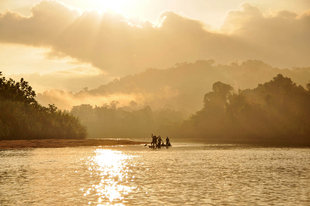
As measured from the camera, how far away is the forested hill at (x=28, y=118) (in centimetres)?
13112

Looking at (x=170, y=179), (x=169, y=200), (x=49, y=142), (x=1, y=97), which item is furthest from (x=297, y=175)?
(x=1, y=97)

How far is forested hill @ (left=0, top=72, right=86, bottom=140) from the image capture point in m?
131

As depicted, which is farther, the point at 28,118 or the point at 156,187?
the point at 28,118

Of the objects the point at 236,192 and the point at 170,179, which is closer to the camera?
the point at 236,192

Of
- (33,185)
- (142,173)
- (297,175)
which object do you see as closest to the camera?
(33,185)

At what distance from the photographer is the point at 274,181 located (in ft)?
124

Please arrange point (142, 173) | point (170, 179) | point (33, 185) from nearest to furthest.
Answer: point (33, 185), point (170, 179), point (142, 173)

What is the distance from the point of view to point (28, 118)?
142375 mm

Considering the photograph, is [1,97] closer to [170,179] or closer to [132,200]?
[170,179]

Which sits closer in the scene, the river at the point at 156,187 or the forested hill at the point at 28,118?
the river at the point at 156,187

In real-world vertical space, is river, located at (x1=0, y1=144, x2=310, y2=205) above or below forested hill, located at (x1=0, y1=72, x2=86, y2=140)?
below

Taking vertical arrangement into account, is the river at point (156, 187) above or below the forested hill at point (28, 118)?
below

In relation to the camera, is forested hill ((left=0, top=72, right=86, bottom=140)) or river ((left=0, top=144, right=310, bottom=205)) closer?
river ((left=0, top=144, right=310, bottom=205))

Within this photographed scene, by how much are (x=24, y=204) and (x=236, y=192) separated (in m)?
16.2
